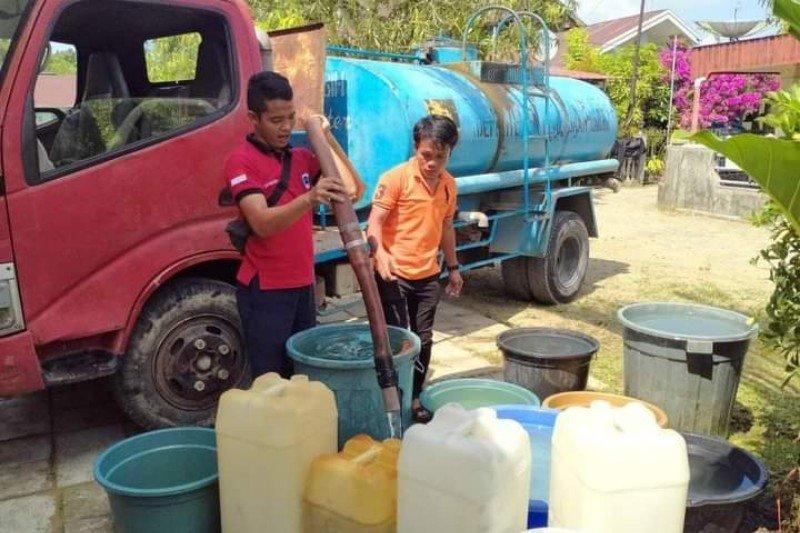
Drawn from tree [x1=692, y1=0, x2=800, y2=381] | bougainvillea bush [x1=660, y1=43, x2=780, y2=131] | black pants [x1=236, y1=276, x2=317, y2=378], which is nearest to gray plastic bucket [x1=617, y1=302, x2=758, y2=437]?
tree [x1=692, y1=0, x2=800, y2=381]

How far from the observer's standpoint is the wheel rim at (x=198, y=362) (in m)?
3.63

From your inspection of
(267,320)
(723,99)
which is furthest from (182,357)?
(723,99)

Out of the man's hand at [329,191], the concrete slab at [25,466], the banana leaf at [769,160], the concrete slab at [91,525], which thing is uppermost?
the banana leaf at [769,160]

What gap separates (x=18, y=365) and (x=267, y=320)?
1.12 m

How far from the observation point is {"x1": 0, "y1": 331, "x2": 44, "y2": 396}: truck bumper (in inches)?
123

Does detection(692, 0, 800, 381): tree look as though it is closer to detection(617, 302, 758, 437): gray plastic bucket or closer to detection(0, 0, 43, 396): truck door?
detection(617, 302, 758, 437): gray plastic bucket

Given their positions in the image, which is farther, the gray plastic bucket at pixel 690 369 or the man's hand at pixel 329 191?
the gray plastic bucket at pixel 690 369

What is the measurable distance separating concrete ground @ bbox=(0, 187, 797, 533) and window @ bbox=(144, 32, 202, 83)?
1934 millimetres

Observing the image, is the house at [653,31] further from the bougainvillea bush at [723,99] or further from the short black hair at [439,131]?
the short black hair at [439,131]

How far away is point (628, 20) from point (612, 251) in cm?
2396

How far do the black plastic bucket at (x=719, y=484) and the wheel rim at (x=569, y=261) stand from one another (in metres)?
3.80

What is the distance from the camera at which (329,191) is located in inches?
101

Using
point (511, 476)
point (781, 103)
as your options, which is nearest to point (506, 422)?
point (511, 476)

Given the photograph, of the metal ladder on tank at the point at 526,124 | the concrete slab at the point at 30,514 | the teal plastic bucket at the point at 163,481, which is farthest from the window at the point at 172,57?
the metal ladder on tank at the point at 526,124
